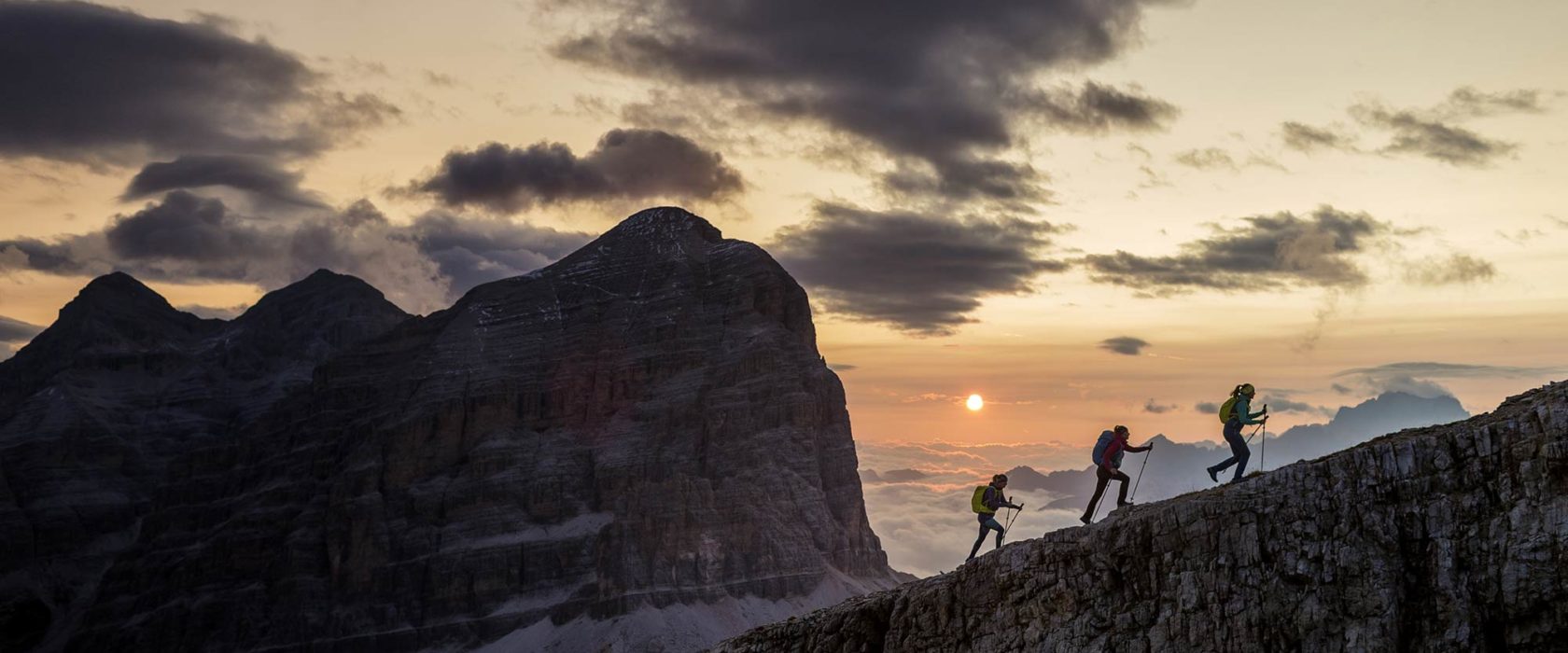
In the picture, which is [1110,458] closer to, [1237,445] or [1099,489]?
[1099,489]

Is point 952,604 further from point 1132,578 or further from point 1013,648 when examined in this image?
point 1132,578

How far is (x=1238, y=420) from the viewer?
49.6 metres

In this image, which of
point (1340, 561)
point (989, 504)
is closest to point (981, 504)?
point (989, 504)

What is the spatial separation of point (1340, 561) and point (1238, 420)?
909cm

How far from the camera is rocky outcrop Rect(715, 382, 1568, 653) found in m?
38.7

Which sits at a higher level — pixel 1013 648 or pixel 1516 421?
pixel 1516 421

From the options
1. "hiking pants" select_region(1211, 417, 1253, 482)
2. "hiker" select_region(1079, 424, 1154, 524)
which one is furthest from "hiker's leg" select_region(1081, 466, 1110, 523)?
"hiking pants" select_region(1211, 417, 1253, 482)

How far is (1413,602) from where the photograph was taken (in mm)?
40312

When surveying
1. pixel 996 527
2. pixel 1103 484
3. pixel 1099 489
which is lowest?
pixel 996 527

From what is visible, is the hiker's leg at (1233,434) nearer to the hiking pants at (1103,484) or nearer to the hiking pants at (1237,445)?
the hiking pants at (1237,445)

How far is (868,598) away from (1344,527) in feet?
56.2

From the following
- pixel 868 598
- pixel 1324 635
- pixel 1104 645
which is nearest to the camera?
pixel 1324 635

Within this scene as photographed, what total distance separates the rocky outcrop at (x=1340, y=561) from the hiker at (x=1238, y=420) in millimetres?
3452

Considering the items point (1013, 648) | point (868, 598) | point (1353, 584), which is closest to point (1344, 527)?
point (1353, 584)
